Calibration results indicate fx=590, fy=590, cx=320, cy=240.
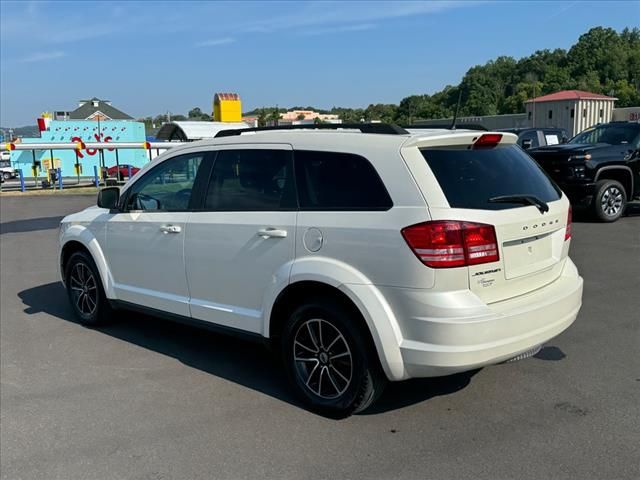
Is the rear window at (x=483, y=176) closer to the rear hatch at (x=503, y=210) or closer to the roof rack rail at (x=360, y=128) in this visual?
the rear hatch at (x=503, y=210)

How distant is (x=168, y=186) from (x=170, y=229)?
0.51 meters

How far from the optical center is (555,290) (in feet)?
12.7

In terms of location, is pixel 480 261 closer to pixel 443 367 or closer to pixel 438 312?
pixel 438 312

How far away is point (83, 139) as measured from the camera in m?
43.1

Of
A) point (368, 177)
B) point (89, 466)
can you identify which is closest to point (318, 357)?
point (368, 177)

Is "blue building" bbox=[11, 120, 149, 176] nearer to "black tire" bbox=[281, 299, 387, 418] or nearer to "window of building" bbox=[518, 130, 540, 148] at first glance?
"window of building" bbox=[518, 130, 540, 148]

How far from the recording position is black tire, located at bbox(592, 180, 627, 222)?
11.4m

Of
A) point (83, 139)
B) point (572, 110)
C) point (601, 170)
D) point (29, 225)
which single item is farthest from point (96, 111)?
point (601, 170)

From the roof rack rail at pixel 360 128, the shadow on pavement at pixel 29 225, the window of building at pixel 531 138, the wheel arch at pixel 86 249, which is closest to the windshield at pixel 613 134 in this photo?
the window of building at pixel 531 138

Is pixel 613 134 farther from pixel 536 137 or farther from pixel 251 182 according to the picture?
pixel 251 182

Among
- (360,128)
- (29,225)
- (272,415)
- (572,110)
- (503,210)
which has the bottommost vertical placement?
(272,415)

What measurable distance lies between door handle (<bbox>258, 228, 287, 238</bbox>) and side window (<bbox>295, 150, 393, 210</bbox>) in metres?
0.22

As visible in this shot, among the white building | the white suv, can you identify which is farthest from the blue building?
the white suv

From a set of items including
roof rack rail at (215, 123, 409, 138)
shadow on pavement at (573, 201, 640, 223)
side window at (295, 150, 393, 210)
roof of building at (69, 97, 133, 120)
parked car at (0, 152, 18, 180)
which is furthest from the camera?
roof of building at (69, 97, 133, 120)
